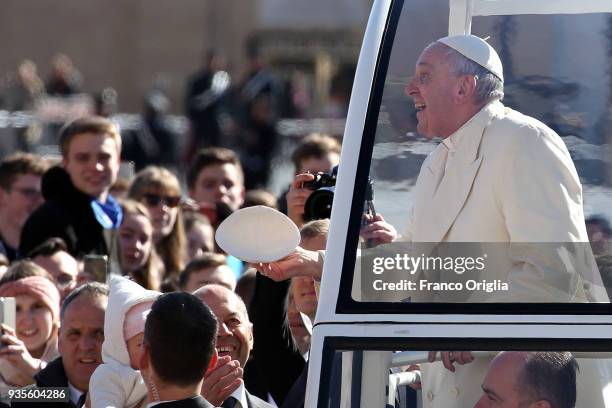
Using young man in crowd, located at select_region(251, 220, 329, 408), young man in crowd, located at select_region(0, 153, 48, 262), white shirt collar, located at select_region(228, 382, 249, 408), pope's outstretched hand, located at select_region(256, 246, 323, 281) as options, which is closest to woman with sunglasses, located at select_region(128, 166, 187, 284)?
young man in crowd, located at select_region(0, 153, 48, 262)

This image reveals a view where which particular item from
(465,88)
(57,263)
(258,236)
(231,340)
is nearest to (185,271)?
(57,263)

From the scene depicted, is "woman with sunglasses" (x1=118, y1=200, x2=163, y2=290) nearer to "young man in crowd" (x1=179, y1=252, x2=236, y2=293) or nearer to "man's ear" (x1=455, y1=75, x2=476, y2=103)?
"young man in crowd" (x1=179, y1=252, x2=236, y2=293)

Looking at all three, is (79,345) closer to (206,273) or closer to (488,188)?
(206,273)

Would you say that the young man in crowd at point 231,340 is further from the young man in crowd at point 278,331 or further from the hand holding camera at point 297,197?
the hand holding camera at point 297,197

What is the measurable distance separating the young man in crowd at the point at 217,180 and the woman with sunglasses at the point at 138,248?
104 cm

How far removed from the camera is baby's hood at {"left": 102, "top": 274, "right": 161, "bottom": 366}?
478 centimetres

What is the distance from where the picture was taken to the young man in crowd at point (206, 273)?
622 cm

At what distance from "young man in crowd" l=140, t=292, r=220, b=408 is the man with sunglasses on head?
3.17 m

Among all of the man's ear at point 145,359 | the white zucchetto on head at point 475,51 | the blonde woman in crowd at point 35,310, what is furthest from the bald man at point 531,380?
the blonde woman in crowd at point 35,310

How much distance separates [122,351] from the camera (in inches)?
188

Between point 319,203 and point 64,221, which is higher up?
point 64,221

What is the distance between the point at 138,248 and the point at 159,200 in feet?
2.88
